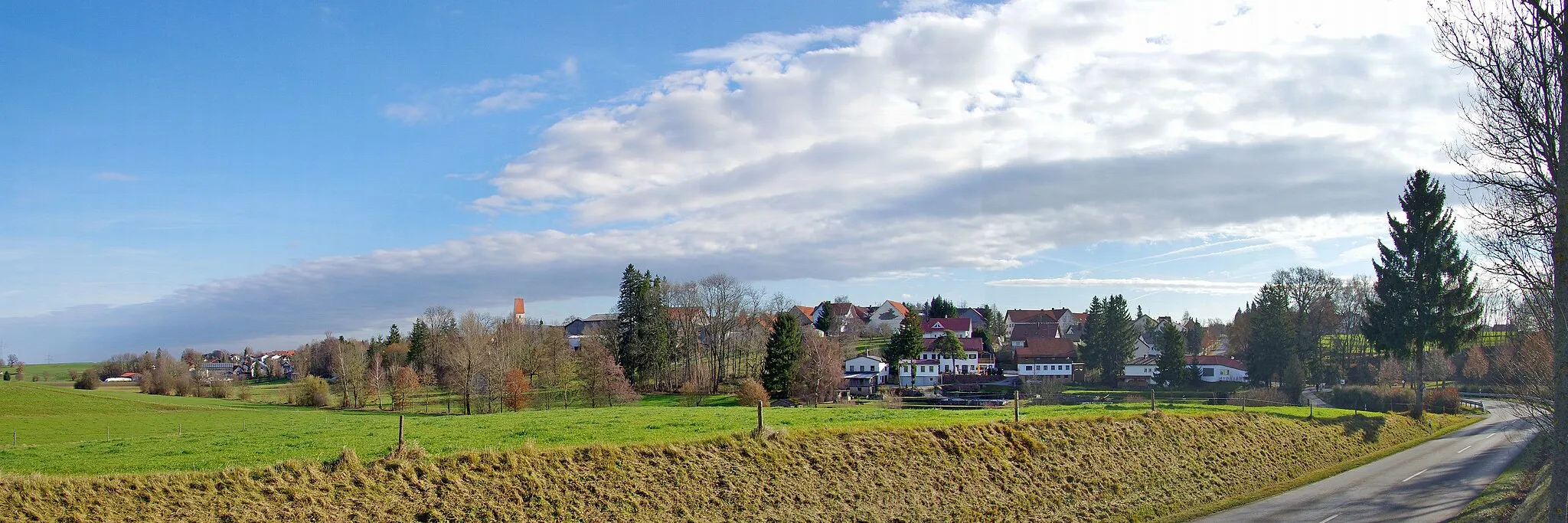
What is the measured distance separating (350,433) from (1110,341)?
84566mm

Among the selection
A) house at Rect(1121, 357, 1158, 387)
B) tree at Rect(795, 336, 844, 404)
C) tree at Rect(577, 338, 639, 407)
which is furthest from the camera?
house at Rect(1121, 357, 1158, 387)

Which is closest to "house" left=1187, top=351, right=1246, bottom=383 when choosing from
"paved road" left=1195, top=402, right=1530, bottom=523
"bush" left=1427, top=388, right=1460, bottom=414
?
"bush" left=1427, top=388, right=1460, bottom=414

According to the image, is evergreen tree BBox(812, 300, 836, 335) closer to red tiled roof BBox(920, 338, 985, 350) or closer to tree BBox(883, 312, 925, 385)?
red tiled roof BBox(920, 338, 985, 350)

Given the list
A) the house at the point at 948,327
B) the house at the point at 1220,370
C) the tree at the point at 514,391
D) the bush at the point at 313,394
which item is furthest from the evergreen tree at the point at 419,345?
the house at the point at 1220,370

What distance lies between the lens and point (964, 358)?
101 meters

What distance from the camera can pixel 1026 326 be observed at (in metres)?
139

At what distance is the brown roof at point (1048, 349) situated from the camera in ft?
330

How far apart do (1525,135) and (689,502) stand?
1719 centimetres

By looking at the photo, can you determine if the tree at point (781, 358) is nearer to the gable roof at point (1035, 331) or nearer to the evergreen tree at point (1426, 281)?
the evergreen tree at point (1426, 281)

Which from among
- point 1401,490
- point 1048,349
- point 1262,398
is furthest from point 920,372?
point 1401,490

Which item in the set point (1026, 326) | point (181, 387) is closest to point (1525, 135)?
point (181, 387)

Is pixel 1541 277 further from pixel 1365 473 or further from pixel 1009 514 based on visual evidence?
pixel 1365 473

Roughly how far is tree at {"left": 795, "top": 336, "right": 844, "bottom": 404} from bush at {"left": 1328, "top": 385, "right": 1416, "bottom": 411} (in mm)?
37938

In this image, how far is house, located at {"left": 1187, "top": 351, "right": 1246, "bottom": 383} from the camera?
87.7m
